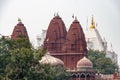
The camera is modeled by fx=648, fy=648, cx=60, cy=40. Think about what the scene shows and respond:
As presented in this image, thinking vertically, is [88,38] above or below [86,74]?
above

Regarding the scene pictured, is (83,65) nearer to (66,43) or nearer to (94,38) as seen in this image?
(66,43)

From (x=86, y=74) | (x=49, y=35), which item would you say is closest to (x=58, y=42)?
(x=49, y=35)

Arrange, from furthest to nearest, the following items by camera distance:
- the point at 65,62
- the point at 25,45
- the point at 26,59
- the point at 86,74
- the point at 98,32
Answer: the point at 98,32 → the point at 65,62 → the point at 86,74 → the point at 25,45 → the point at 26,59

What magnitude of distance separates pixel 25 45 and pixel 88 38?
8777 cm

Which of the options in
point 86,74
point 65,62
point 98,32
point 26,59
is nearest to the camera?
point 26,59

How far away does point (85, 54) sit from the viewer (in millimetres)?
92750

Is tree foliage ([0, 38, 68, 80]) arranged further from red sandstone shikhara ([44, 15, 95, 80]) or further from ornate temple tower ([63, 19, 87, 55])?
ornate temple tower ([63, 19, 87, 55])

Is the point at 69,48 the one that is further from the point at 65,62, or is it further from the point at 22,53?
the point at 22,53

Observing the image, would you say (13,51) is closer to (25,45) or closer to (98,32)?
(25,45)

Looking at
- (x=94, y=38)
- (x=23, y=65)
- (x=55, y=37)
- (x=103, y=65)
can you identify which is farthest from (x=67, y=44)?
(x=23, y=65)

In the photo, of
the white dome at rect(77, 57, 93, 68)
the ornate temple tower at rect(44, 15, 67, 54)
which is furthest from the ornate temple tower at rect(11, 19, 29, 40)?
the white dome at rect(77, 57, 93, 68)

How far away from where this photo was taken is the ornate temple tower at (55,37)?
93938 mm

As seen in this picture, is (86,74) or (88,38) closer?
(86,74)

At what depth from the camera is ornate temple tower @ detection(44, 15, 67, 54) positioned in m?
93.9
